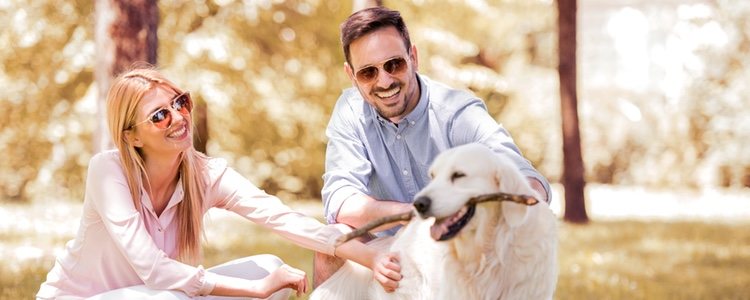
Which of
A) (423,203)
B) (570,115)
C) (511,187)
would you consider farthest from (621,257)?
(423,203)

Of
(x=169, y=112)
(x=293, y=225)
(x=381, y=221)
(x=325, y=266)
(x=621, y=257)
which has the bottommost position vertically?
(x=621, y=257)

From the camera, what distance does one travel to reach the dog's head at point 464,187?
3.15 meters

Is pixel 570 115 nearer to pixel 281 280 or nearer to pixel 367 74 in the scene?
pixel 367 74

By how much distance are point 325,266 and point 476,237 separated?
1073 millimetres

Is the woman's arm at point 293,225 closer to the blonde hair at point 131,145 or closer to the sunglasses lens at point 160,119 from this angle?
the blonde hair at point 131,145

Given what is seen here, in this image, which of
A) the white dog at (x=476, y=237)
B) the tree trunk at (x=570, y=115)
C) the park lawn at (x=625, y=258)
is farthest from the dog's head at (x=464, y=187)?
the tree trunk at (x=570, y=115)

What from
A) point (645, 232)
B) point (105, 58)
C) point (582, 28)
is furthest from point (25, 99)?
point (582, 28)

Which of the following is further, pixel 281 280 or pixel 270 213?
pixel 270 213

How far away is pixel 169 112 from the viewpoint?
12.4 feet

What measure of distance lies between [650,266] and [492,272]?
19.6 feet

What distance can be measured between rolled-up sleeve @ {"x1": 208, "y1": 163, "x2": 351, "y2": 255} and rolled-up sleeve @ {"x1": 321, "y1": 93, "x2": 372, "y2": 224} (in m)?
0.13

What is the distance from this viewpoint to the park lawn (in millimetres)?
6961

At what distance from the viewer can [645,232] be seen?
11961mm

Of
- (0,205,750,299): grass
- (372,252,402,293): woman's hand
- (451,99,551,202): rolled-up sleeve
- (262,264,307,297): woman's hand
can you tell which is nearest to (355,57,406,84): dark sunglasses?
(451,99,551,202): rolled-up sleeve
